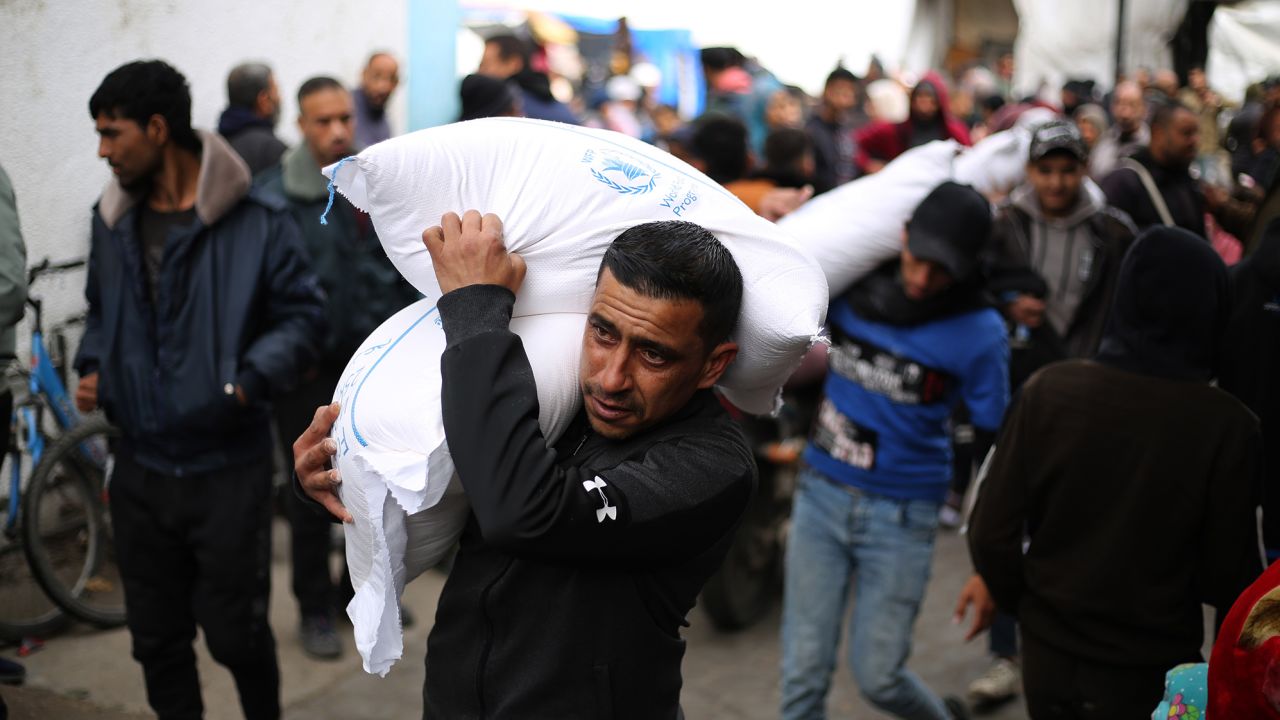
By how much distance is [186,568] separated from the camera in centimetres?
339

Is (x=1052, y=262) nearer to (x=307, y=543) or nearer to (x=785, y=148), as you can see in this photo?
(x=785, y=148)

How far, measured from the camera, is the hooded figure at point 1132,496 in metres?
2.65

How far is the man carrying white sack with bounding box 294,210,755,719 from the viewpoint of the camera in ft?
5.72

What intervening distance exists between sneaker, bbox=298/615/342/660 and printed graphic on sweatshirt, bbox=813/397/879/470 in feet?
7.09

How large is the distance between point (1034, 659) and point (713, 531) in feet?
4.68

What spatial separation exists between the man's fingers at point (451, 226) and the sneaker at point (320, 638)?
3099 mm

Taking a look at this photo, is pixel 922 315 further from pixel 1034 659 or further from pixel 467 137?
pixel 467 137

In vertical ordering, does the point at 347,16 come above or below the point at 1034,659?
above

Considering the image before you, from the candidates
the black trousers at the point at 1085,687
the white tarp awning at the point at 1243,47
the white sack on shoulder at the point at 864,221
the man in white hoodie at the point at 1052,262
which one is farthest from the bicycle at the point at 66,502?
the white tarp awning at the point at 1243,47

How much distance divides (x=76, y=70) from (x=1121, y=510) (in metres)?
3.50

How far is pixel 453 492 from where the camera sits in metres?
1.89

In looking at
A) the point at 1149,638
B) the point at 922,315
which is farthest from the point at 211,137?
the point at 1149,638

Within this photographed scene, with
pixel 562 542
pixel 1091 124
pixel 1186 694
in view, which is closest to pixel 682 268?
pixel 562 542

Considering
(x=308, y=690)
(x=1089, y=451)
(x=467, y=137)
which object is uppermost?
(x=467, y=137)
